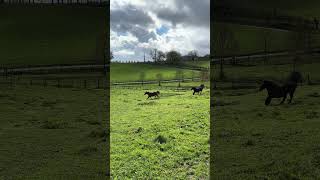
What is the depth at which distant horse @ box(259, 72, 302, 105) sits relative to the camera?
14.0m

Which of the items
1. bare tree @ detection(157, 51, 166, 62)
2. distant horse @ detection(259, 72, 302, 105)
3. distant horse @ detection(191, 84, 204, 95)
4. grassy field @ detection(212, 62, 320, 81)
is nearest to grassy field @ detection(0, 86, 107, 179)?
distant horse @ detection(259, 72, 302, 105)

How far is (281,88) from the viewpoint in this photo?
1407cm

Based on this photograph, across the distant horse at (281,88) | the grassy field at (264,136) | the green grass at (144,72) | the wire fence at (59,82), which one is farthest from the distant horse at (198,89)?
the distant horse at (281,88)

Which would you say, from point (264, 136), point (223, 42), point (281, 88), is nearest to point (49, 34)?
point (223, 42)

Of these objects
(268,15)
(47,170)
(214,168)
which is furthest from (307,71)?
(47,170)

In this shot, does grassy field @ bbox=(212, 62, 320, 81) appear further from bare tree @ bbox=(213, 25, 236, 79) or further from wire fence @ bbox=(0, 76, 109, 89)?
wire fence @ bbox=(0, 76, 109, 89)

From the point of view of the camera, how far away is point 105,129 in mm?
13766

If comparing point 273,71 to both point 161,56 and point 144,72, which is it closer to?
point 144,72

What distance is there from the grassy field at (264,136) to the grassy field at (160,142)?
64cm

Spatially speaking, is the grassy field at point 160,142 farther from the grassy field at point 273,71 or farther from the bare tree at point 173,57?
the bare tree at point 173,57

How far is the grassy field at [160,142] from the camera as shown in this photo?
920cm

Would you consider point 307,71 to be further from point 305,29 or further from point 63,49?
point 63,49

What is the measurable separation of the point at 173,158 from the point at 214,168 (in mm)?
1546

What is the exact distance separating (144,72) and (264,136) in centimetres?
2353
